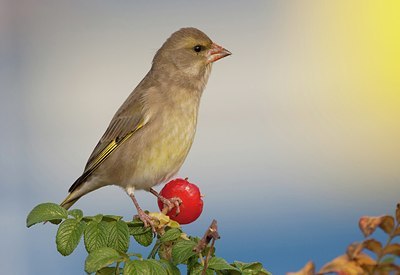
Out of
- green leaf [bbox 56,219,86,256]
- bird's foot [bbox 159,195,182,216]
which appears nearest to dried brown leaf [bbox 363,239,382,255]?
green leaf [bbox 56,219,86,256]

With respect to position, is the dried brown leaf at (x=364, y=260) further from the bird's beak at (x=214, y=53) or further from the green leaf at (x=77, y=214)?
the bird's beak at (x=214, y=53)

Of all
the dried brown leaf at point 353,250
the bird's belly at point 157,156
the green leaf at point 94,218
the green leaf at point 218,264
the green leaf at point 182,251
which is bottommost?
the green leaf at point 218,264

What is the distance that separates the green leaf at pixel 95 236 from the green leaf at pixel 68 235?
15 mm

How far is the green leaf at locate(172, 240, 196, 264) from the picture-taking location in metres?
1.21

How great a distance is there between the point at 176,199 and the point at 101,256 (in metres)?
0.50

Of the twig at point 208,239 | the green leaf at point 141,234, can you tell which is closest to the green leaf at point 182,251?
the twig at point 208,239

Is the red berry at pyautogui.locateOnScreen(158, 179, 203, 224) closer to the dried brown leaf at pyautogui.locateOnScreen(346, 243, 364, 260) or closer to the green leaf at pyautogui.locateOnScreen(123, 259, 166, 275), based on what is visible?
the green leaf at pyautogui.locateOnScreen(123, 259, 166, 275)

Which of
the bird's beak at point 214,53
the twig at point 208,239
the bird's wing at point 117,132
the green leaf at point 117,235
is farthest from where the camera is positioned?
the bird's beak at point 214,53

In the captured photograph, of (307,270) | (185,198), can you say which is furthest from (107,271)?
(307,270)

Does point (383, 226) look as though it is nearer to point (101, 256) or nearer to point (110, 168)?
point (101, 256)

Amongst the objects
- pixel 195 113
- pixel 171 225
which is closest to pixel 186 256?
pixel 171 225

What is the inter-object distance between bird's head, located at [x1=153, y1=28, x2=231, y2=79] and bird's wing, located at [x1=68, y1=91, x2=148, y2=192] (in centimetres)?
31

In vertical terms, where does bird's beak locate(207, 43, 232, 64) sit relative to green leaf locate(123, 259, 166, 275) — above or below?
above

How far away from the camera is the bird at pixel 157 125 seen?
289 centimetres
